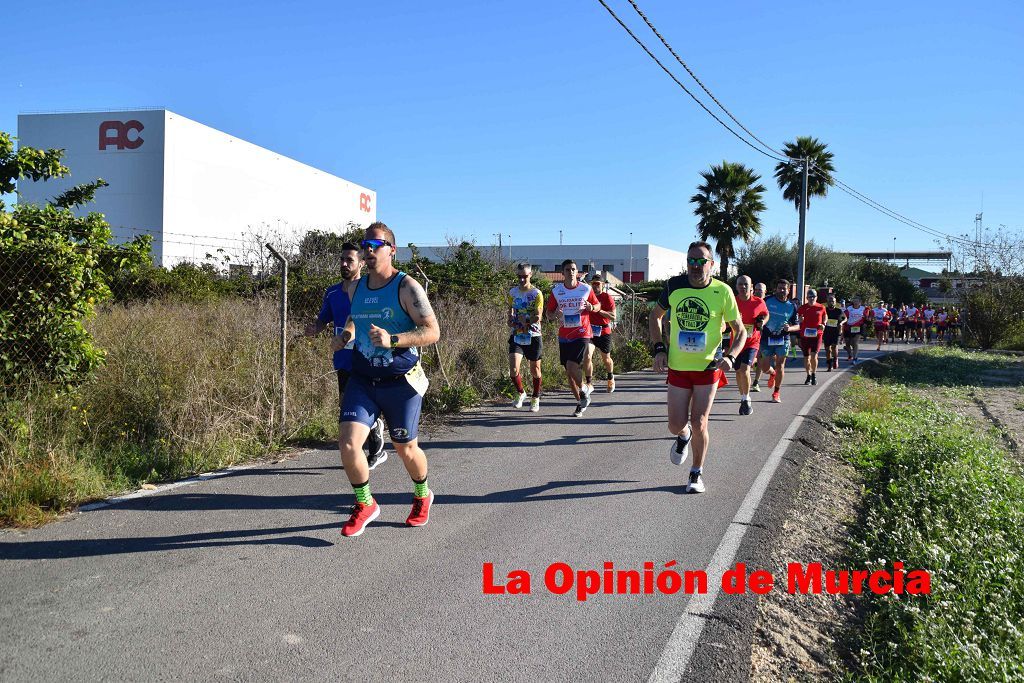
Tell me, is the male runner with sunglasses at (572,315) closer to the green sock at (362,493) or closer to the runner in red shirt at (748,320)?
the runner in red shirt at (748,320)

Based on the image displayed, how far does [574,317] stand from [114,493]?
5.82 m

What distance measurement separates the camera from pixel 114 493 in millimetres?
5816

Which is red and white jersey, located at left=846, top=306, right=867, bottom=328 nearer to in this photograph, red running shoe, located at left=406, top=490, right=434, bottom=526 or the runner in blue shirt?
the runner in blue shirt

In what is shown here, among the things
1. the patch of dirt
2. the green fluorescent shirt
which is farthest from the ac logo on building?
the patch of dirt

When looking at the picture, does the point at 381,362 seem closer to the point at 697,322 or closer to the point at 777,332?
the point at 697,322

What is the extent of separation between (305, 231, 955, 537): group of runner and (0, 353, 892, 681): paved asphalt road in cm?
39

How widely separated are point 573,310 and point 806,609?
607cm

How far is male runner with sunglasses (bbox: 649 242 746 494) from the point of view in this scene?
20.8ft

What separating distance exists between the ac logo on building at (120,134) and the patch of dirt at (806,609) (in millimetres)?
49747

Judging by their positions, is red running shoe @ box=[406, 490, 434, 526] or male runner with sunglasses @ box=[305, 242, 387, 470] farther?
male runner with sunglasses @ box=[305, 242, 387, 470]

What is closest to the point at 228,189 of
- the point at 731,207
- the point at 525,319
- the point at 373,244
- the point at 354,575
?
the point at 731,207

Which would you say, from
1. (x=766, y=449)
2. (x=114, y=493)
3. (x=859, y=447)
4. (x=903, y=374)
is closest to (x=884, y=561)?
(x=766, y=449)

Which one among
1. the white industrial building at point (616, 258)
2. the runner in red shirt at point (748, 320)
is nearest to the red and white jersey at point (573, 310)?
the runner in red shirt at point (748, 320)

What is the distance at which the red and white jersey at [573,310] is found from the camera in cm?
991
